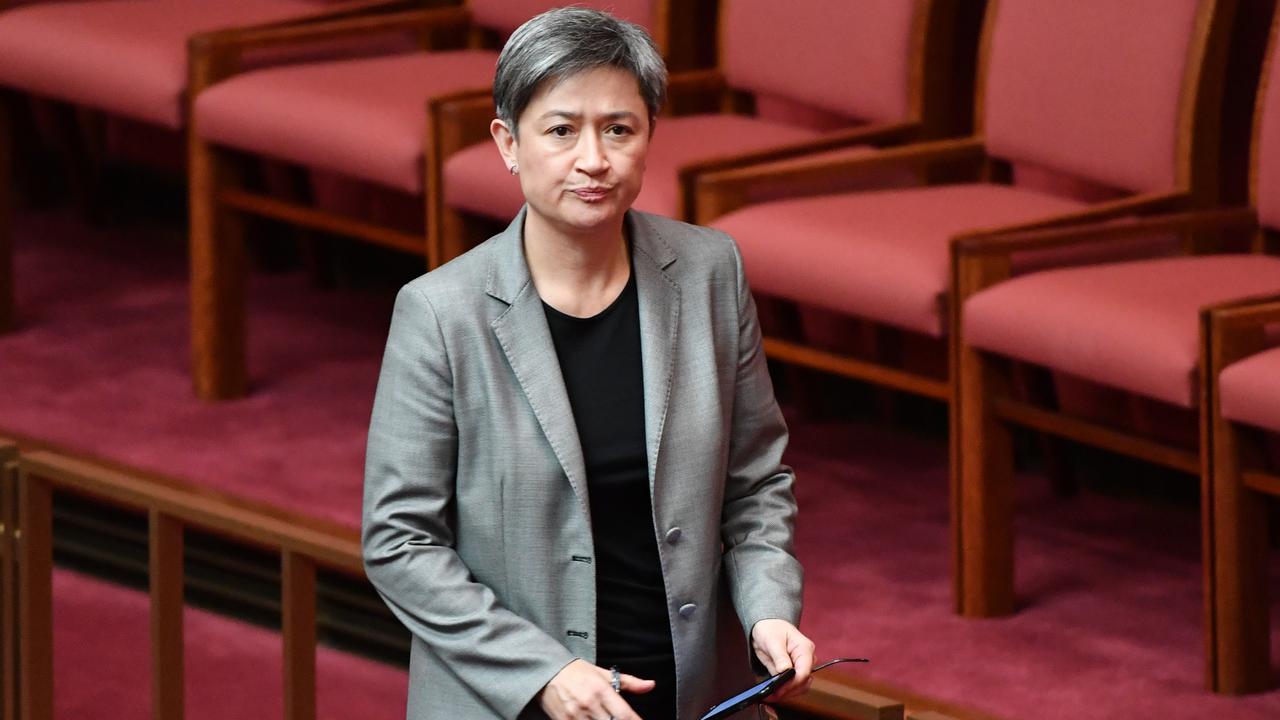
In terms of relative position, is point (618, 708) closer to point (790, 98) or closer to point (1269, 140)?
point (1269, 140)

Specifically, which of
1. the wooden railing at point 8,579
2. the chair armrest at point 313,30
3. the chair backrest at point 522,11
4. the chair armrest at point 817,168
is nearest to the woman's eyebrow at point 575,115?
the wooden railing at point 8,579

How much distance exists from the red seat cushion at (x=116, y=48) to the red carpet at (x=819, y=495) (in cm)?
39

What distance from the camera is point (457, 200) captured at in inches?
111

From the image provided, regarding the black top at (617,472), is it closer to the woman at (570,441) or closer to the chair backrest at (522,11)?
the woman at (570,441)

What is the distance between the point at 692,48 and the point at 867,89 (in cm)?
37

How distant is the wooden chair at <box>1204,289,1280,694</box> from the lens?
2.15m

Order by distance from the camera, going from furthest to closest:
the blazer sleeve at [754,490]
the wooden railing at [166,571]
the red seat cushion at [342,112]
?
the red seat cushion at [342,112] < the wooden railing at [166,571] < the blazer sleeve at [754,490]

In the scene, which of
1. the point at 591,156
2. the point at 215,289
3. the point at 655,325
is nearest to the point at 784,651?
the point at 655,325

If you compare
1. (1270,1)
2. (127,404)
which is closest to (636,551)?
(1270,1)

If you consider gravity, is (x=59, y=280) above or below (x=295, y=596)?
below

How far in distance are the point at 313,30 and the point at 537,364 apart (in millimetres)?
1967

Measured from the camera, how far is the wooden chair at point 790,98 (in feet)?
9.11

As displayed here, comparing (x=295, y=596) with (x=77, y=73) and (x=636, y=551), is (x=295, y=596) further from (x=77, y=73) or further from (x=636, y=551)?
(x=77, y=73)

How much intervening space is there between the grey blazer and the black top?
0.05 feet
